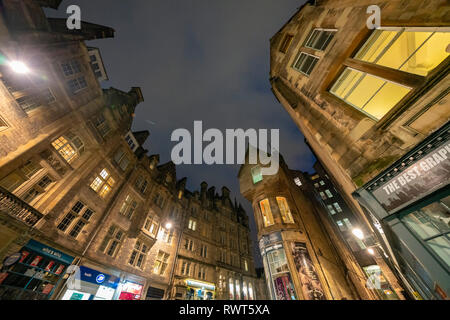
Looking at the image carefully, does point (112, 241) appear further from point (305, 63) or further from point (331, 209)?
point (331, 209)

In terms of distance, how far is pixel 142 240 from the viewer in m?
19.6

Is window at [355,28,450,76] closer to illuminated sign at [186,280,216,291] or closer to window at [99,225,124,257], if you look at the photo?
window at [99,225,124,257]

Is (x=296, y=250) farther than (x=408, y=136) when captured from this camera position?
Yes

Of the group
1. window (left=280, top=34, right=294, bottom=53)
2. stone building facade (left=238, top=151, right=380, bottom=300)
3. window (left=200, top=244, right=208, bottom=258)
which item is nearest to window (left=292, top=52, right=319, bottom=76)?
window (left=280, top=34, right=294, bottom=53)

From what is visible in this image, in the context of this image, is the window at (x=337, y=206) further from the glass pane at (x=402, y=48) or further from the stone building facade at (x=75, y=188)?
the glass pane at (x=402, y=48)

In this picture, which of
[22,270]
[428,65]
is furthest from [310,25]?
[22,270]

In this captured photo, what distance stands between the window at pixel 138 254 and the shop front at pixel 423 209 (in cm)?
2100

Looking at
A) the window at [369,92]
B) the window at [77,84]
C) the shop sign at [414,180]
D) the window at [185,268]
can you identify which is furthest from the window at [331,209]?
the window at [77,84]

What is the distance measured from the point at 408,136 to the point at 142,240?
905 inches

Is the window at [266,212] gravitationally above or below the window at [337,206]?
below

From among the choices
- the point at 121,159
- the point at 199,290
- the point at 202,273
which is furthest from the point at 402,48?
the point at 202,273

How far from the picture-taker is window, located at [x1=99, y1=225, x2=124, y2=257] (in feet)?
53.0

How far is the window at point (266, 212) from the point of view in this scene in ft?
50.1
